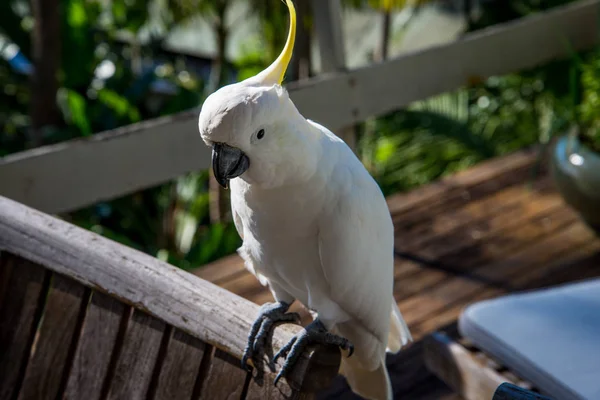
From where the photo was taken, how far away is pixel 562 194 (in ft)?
8.29

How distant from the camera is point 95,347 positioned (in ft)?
4.01

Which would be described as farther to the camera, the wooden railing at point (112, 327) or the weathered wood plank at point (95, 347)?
the weathered wood plank at point (95, 347)

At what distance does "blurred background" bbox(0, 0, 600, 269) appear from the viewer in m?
3.00

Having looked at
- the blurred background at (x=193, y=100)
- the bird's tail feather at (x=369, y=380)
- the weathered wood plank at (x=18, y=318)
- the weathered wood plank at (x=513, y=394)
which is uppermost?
the weathered wood plank at (x=513, y=394)

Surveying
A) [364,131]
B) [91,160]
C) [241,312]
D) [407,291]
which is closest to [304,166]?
[241,312]

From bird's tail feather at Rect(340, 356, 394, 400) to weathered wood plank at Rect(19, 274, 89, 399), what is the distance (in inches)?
19.9

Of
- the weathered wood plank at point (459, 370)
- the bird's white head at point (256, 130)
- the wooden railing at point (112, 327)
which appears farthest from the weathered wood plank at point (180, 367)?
the weathered wood plank at point (459, 370)

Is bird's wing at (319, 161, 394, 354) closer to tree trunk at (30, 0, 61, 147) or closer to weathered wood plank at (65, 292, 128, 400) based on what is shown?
weathered wood plank at (65, 292, 128, 400)

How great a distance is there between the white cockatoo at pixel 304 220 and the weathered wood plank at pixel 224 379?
5 centimetres

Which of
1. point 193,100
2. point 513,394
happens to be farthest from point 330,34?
point 513,394

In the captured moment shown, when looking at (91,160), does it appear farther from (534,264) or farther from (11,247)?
(534,264)

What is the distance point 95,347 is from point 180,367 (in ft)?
0.57

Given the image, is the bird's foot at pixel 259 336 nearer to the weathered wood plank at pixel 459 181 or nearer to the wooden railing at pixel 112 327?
the wooden railing at pixel 112 327

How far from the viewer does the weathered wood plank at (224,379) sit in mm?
1079
